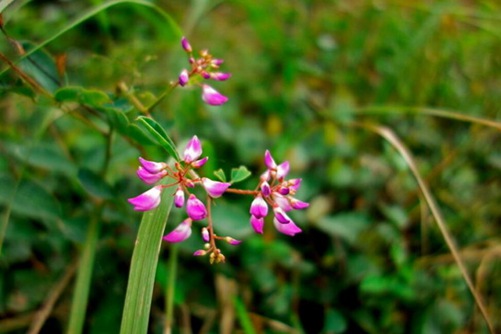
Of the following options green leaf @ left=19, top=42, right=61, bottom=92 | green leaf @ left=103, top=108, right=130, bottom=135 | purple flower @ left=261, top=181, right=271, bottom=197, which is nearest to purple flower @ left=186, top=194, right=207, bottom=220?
purple flower @ left=261, top=181, right=271, bottom=197

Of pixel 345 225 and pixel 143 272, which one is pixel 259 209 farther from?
pixel 345 225

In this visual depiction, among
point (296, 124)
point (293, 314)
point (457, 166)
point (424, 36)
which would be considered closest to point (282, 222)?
point (293, 314)

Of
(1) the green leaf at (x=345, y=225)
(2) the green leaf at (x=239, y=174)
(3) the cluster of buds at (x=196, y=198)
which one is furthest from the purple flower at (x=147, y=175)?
(1) the green leaf at (x=345, y=225)

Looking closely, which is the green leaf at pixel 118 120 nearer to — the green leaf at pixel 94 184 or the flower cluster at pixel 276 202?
the green leaf at pixel 94 184

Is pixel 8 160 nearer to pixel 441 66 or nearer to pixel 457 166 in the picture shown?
pixel 457 166

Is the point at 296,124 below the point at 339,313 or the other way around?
the other way around

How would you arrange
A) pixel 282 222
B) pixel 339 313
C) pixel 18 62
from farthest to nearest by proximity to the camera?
pixel 339 313 < pixel 18 62 < pixel 282 222

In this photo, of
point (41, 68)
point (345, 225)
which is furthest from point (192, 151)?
point (345, 225)

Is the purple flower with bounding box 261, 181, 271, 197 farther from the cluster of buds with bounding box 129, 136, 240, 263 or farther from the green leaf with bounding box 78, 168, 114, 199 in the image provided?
the green leaf with bounding box 78, 168, 114, 199
